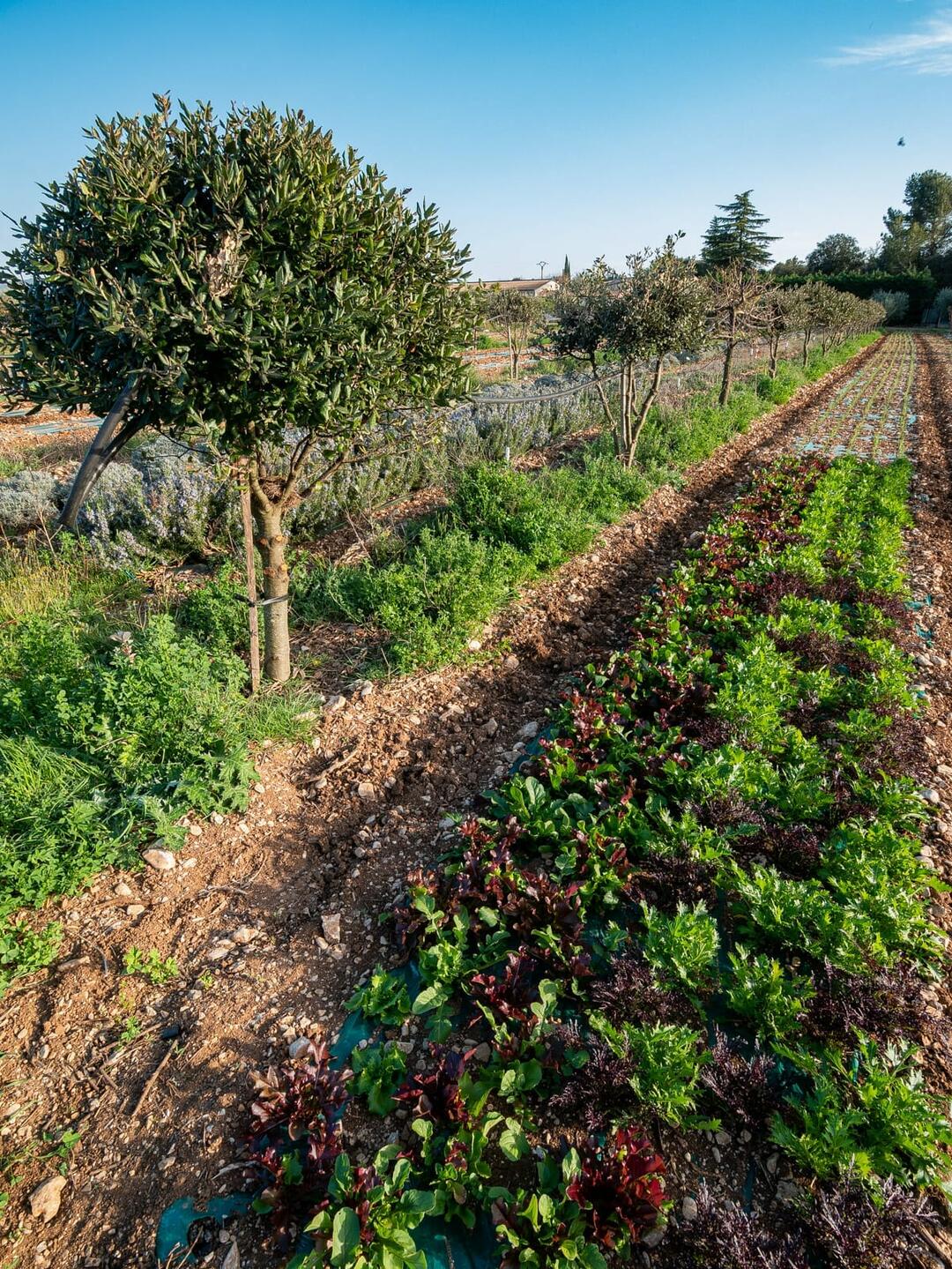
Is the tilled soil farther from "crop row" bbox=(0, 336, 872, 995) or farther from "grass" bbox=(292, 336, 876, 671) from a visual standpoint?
"grass" bbox=(292, 336, 876, 671)

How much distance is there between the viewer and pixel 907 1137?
7.15 ft

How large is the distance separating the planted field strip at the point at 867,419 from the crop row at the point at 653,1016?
1131cm

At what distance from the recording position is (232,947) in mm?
3275

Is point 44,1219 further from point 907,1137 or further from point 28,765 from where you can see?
point 907,1137

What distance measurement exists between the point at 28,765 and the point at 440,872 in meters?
2.44

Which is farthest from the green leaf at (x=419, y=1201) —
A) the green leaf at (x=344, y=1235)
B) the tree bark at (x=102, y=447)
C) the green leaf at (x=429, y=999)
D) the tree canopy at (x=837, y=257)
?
the tree canopy at (x=837, y=257)

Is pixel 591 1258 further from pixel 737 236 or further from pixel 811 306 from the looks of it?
pixel 737 236

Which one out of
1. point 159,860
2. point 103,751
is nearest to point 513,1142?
point 159,860

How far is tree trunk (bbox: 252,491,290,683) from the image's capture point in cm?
460

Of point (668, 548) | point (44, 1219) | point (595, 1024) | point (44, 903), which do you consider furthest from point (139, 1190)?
point (668, 548)

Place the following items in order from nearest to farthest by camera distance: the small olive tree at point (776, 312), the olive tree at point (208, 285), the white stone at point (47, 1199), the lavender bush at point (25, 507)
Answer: the white stone at point (47, 1199)
the olive tree at point (208, 285)
the lavender bush at point (25, 507)
the small olive tree at point (776, 312)

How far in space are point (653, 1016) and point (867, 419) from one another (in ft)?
61.5

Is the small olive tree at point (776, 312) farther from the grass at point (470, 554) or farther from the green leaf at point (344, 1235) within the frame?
the green leaf at point (344, 1235)

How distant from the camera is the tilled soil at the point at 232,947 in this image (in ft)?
7.84
